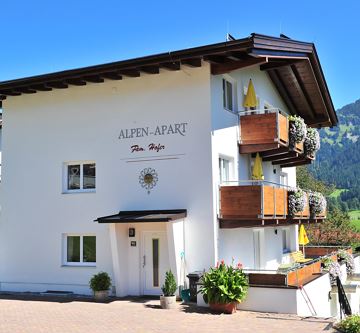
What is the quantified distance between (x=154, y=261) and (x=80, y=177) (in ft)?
13.7

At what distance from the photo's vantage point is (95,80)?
18.0m

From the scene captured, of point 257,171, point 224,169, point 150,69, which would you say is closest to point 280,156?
point 257,171

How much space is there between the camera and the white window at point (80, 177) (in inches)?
731

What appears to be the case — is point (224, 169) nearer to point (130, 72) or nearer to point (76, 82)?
point (130, 72)

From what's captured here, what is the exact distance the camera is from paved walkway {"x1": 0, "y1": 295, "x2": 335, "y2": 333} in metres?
12.0

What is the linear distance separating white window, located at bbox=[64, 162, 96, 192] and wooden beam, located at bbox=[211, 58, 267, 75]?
5502 millimetres

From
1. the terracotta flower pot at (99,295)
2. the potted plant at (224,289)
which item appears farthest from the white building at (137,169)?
the potted plant at (224,289)

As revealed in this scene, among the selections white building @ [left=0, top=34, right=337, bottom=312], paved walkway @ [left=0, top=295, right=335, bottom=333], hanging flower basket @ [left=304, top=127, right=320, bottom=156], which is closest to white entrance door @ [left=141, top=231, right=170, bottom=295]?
white building @ [left=0, top=34, right=337, bottom=312]

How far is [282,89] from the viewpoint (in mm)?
23969

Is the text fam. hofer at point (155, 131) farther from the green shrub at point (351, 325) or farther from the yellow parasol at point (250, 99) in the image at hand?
the green shrub at point (351, 325)

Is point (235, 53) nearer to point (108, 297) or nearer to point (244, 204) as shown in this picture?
point (244, 204)

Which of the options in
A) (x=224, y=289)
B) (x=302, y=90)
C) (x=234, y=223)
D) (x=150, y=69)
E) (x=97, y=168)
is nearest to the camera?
(x=224, y=289)

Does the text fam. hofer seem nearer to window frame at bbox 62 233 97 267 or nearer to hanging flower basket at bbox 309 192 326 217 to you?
window frame at bbox 62 233 97 267

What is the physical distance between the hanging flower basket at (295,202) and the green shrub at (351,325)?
7.09 meters
